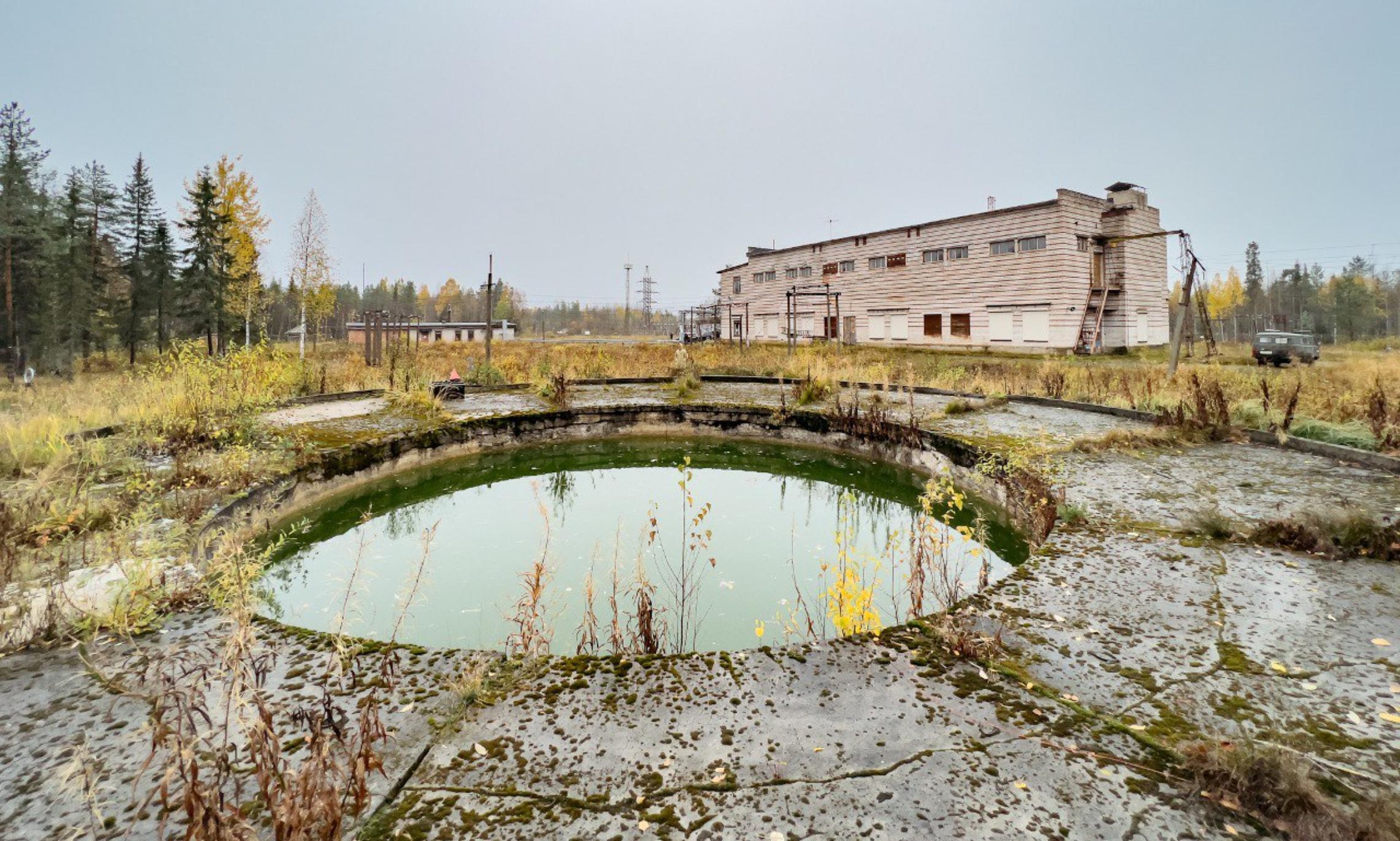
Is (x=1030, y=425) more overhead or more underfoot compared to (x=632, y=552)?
more overhead

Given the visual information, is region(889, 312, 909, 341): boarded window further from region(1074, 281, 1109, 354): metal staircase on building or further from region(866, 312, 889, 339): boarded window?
region(1074, 281, 1109, 354): metal staircase on building

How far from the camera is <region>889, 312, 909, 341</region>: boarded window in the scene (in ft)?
88.8

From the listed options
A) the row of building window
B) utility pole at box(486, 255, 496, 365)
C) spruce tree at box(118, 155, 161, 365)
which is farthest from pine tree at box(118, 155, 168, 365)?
the row of building window

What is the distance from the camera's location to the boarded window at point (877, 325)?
28078 millimetres

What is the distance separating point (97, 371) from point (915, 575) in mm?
31724

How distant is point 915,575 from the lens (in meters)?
3.55

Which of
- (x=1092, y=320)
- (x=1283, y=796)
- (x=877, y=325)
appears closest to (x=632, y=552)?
(x=1283, y=796)

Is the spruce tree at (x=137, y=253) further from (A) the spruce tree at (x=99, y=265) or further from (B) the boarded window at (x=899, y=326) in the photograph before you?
(B) the boarded window at (x=899, y=326)

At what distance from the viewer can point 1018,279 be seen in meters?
22.6

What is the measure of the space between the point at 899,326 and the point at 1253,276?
54.5m

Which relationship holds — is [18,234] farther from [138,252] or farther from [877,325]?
[877,325]

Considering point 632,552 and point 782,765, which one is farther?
point 632,552

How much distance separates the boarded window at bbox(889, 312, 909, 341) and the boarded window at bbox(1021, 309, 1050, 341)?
208 inches

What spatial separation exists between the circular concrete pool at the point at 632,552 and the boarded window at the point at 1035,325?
57.0 feet
